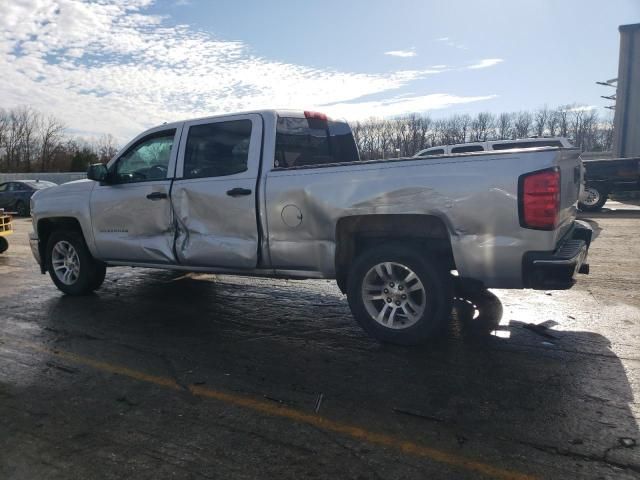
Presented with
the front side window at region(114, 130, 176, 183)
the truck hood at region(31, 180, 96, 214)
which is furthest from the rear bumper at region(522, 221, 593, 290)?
the truck hood at region(31, 180, 96, 214)

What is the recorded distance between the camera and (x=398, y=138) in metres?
72.7

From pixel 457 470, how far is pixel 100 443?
6.63 ft

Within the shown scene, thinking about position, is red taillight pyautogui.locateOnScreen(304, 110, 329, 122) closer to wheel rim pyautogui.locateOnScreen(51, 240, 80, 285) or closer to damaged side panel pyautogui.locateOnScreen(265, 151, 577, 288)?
damaged side panel pyautogui.locateOnScreen(265, 151, 577, 288)

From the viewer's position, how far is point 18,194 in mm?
21688

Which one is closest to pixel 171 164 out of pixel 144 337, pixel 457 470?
pixel 144 337

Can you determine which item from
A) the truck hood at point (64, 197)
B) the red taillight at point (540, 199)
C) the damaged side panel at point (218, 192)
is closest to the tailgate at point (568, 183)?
the red taillight at point (540, 199)

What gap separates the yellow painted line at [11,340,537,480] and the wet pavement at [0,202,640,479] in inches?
0.5

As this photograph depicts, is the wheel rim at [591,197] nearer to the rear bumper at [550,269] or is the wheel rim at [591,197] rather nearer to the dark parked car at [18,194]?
the rear bumper at [550,269]

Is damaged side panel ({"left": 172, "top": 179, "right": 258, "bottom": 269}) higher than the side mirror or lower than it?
lower

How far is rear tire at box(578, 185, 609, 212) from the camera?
1656 cm

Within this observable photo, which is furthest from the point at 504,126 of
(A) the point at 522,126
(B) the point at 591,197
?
(B) the point at 591,197

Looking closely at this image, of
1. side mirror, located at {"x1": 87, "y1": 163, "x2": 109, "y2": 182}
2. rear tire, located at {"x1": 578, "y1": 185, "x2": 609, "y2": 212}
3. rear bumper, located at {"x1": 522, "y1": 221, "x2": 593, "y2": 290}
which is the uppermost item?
side mirror, located at {"x1": 87, "y1": 163, "x2": 109, "y2": 182}

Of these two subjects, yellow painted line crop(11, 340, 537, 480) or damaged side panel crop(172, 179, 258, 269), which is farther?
damaged side panel crop(172, 179, 258, 269)

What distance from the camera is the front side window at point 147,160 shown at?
19.3 feet
